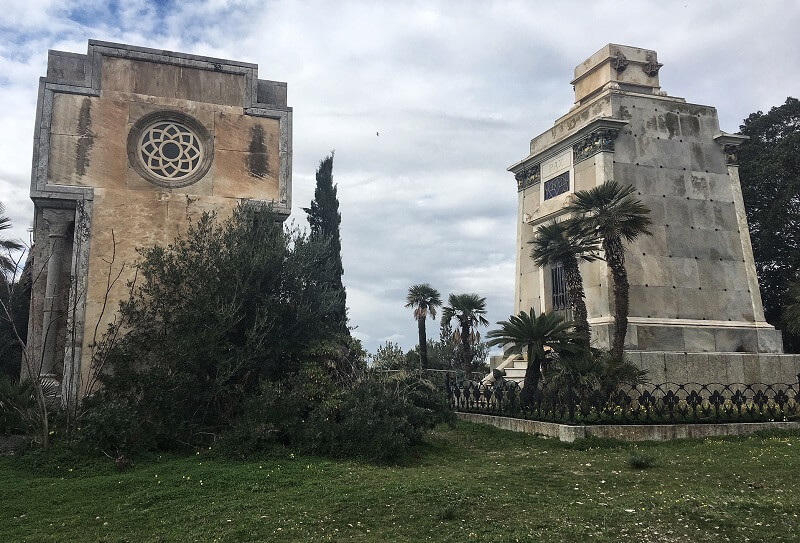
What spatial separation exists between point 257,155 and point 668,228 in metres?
14.2

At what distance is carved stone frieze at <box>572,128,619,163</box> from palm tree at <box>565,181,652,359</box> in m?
3.74

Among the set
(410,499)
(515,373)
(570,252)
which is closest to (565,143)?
(570,252)

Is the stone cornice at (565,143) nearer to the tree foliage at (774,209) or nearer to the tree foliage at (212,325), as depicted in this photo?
the tree foliage at (774,209)

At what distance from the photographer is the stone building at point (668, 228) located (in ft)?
69.9

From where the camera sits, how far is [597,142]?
74.8 ft

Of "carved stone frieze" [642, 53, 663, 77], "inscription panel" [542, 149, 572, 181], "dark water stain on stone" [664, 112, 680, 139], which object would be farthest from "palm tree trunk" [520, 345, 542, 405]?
"carved stone frieze" [642, 53, 663, 77]

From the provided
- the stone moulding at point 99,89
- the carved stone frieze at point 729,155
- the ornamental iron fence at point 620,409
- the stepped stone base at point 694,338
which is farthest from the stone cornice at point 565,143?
the stone moulding at point 99,89

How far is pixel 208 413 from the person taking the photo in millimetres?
13406

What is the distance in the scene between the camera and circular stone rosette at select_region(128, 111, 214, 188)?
51.8 feet

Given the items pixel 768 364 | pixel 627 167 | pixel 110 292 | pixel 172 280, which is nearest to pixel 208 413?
pixel 172 280

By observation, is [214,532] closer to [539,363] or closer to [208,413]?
[208,413]

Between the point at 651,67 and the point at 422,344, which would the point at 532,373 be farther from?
the point at 422,344

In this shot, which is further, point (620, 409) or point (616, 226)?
point (616, 226)

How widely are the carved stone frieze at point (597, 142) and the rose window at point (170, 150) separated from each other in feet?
43.9
